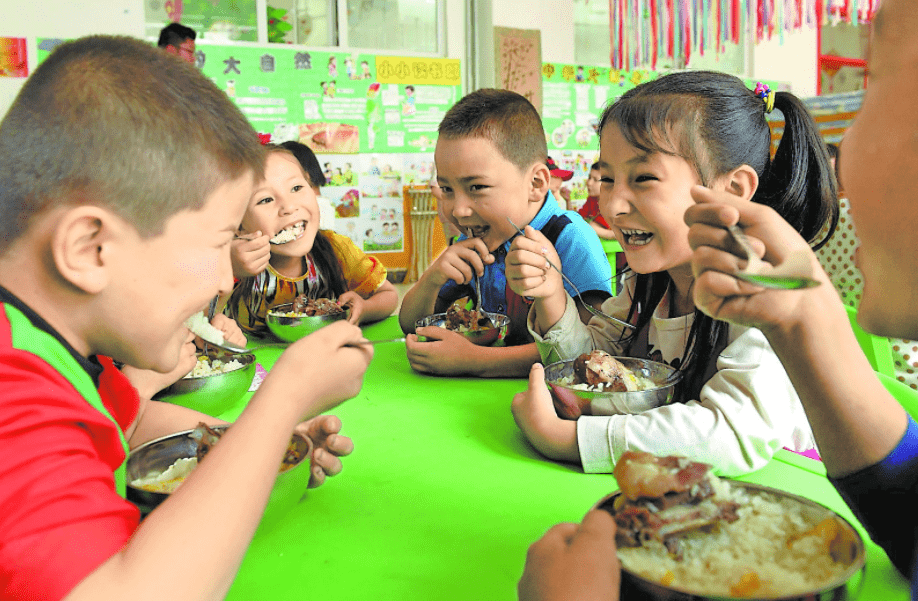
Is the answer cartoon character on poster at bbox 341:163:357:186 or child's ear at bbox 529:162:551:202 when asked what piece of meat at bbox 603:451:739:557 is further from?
cartoon character on poster at bbox 341:163:357:186

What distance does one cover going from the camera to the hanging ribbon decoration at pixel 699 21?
3.76 metres

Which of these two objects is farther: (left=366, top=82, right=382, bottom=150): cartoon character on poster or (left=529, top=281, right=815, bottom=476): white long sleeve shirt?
(left=366, top=82, right=382, bottom=150): cartoon character on poster

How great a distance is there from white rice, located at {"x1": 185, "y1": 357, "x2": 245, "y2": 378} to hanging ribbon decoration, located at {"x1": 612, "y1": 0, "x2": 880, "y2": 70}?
3.48 meters

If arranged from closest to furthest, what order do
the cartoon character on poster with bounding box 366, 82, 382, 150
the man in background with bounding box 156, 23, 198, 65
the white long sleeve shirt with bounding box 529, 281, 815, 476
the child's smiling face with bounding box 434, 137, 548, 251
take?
the white long sleeve shirt with bounding box 529, 281, 815, 476 < the child's smiling face with bounding box 434, 137, 548, 251 < the man in background with bounding box 156, 23, 198, 65 < the cartoon character on poster with bounding box 366, 82, 382, 150

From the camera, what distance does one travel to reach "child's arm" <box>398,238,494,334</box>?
1.61 meters

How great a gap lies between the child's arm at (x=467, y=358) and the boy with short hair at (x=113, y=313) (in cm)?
54

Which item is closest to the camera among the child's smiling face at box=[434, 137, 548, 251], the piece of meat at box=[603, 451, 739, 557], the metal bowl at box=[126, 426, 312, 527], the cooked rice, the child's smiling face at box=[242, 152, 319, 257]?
the piece of meat at box=[603, 451, 739, 557]

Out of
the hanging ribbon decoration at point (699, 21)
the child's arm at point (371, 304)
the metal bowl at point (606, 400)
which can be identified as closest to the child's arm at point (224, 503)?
the metal bowl at point (606, 400)

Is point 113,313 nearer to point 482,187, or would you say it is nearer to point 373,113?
point 482,187

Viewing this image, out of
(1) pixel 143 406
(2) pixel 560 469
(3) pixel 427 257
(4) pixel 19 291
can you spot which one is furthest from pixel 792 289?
(3) pixel 427 257

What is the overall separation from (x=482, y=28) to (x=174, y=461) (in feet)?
15.7

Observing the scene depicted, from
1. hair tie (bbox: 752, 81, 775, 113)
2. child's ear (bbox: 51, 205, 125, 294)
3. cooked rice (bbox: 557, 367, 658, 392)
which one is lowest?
cooked rice (bbox: 557, 367, 658, 392)

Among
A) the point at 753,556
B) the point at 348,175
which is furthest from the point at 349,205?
the point at 753,556

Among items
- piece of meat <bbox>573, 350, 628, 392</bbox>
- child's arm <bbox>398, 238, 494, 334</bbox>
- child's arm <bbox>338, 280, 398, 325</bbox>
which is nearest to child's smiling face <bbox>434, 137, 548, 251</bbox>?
child's arm <bbox>398, 238, 494, 334</bbox>
